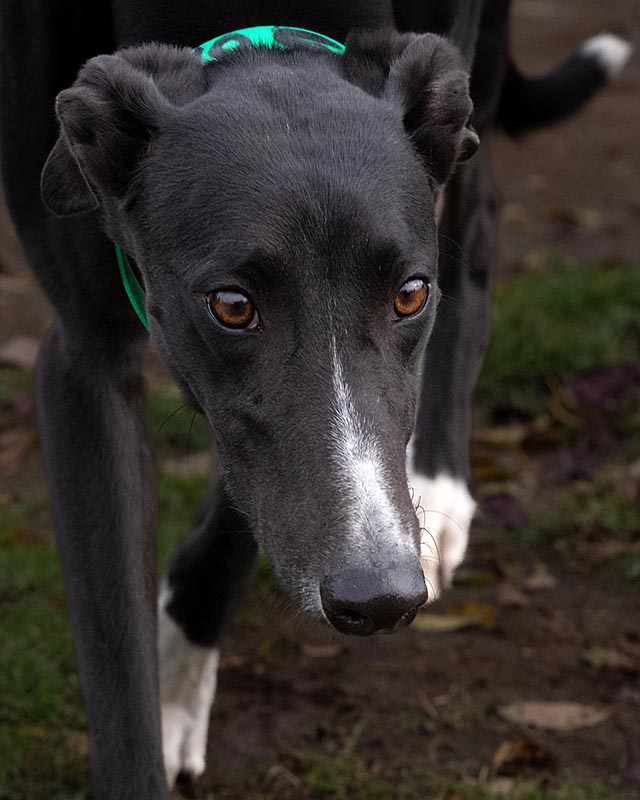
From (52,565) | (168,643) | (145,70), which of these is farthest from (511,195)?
(145,70)

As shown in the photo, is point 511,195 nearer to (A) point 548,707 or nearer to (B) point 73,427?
(A) point 548,707

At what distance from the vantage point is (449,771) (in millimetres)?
3297

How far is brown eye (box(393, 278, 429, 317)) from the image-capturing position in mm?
2312

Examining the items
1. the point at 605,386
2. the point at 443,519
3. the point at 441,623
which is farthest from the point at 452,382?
the point at 605,386

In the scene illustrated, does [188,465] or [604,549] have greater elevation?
[604,549]

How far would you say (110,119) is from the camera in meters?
2.40

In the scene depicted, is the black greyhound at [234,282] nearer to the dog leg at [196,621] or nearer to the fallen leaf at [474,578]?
the dog leg at [196,621]

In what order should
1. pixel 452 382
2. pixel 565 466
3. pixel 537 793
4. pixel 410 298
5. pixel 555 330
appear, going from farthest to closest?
pixel 555 330 → pixel 565 466 → pixel 452 382 → pixel 537 793 → pixel 410 298

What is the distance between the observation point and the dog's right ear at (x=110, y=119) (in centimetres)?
239

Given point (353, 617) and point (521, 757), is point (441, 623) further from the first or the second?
point (353, 617)

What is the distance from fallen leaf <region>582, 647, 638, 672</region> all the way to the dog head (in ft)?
5.07

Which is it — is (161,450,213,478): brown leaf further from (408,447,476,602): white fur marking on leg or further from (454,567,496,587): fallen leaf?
(408,447,476,602): white fur marking on leg

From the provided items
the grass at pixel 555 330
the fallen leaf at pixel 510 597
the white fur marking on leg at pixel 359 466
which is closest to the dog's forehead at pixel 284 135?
the white fur marking on leg at pixel 359 466

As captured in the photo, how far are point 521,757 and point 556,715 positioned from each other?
20 cm
